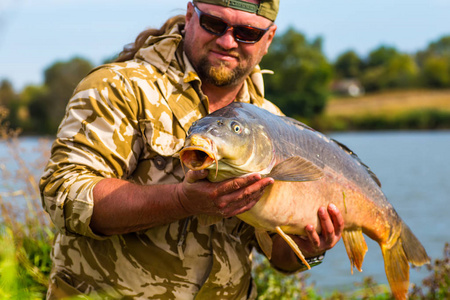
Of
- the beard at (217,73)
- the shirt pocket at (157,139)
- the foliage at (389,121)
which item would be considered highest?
the beard at (217,73)

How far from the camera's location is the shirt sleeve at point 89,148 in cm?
261

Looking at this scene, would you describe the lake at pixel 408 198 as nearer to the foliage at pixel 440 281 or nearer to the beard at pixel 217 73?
the foliage at pixel 440 281

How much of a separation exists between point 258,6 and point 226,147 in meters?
1.46

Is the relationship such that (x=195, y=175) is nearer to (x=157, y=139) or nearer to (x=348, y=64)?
(x=157, y=139)

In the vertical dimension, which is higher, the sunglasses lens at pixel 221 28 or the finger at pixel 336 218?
the sunglasses lens at pixel 221 28

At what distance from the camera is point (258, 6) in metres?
3.32

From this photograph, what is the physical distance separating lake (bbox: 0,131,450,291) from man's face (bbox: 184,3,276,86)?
274 cm

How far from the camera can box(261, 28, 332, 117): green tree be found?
5544 cm

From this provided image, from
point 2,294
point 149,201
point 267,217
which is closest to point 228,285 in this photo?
point 267,217

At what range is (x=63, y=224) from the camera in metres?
2.67

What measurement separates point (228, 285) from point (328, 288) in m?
4.80

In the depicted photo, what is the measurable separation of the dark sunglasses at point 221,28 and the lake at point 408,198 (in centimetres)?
287

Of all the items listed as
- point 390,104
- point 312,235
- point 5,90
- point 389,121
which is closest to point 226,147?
point 312,235

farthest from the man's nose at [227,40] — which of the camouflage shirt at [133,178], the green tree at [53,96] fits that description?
the green tree at [53,96]
